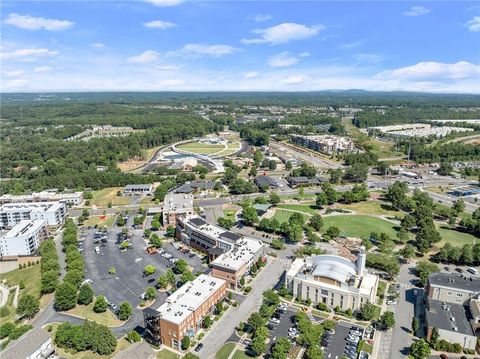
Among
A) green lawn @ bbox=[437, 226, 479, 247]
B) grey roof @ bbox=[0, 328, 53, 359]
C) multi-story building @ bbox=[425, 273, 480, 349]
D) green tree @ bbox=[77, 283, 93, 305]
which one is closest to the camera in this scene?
grey roof @ bbox=[0, 328, 53, 359]

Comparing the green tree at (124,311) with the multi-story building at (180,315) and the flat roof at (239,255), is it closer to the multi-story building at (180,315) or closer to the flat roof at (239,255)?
the multi-story building at (180,315)

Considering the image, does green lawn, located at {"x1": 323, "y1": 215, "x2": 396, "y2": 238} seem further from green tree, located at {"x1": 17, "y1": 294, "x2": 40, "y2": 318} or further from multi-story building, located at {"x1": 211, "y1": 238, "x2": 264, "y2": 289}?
green tree, located at {"x1": 17, "y1": 294, "x2": 40, "y2": 318}

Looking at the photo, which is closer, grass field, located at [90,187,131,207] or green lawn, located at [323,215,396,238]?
green lawn, located at [323,215,396,238]

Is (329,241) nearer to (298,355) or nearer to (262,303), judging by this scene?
(262,303)

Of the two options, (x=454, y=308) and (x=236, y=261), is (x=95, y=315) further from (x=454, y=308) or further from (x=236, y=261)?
(x=454, y=308)

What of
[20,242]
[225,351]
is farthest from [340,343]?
[20,242]

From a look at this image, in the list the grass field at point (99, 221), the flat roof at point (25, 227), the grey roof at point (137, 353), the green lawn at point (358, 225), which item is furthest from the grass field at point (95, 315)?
the green lawn at point (358, 225)

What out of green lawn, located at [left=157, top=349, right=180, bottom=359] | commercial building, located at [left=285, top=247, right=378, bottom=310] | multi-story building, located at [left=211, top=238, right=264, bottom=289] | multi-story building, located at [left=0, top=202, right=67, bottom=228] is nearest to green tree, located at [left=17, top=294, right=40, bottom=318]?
green lawn, located at [left=157, top=349, right=180, bottom=359]

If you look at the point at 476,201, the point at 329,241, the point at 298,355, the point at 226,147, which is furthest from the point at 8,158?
the point at 476,201
